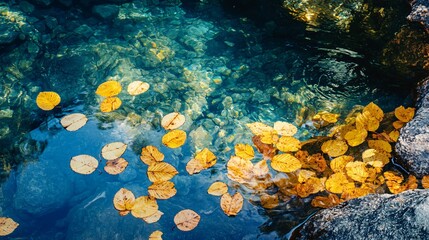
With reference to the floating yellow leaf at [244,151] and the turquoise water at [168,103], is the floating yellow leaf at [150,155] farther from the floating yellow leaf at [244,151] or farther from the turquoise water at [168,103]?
the floating yellow leaf at [244,151]

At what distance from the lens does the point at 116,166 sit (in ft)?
11.4

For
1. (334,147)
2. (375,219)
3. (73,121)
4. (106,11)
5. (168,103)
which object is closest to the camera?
(375,219)

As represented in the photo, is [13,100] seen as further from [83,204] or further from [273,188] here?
[273,188]

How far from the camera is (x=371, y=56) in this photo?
13.9 feet

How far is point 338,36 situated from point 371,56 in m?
0.48

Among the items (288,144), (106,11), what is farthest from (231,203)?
(106,11)

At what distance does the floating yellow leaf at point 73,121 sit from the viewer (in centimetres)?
378

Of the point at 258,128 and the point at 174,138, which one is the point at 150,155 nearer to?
the point at 174,138

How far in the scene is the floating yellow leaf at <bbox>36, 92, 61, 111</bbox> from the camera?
12.9ft

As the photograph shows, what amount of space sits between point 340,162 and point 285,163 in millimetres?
504

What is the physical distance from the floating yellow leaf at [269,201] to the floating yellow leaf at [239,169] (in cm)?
25

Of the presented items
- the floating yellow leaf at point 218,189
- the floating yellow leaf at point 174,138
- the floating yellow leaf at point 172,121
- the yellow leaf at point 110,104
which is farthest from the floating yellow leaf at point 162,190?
the yellow leaf at point 110,104

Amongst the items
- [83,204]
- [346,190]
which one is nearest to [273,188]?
[346,190]

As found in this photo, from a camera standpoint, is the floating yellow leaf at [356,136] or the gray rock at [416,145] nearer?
the gray rock at [416,145]
